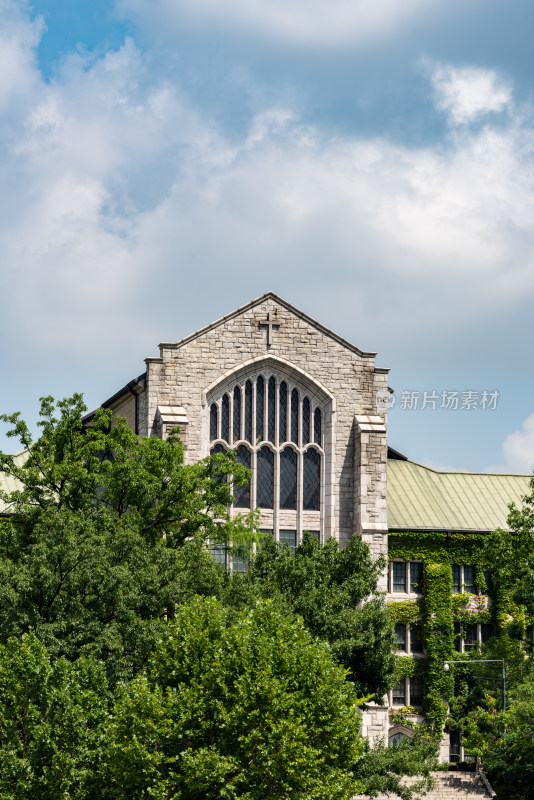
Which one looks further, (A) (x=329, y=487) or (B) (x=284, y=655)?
(A) (x=329, y=487)

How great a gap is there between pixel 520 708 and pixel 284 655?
1243 cm

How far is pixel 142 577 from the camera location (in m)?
31.6

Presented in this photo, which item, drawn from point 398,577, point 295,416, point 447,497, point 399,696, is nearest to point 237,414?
point 295,416

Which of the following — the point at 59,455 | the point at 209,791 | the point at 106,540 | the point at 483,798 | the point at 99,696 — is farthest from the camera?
the point at 483,798

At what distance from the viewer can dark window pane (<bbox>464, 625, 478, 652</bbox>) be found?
50.7 metres

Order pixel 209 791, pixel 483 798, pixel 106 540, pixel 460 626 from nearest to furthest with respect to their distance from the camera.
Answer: pixel 209 791 < pixel 106 540 < pixel 483 798 < pixel 460 626

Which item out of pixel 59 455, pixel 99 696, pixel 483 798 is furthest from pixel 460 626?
pixel 99 696

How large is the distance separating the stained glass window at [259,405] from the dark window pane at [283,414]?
2.40 ft

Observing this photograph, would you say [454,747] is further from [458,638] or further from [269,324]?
[269,324]

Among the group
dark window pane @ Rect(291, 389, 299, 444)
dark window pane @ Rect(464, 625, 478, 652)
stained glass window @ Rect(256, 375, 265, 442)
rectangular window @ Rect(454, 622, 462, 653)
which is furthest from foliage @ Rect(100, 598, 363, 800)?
dark window pane @ Rect(464, 625, 478, 652)

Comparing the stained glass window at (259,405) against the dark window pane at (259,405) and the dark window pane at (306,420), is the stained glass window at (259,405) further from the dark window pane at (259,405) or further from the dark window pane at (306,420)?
the dark window pane at (306,420)

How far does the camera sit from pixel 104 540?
104ft

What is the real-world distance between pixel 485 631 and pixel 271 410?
1354 centimetres

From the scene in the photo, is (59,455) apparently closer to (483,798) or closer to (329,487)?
(329,487)
